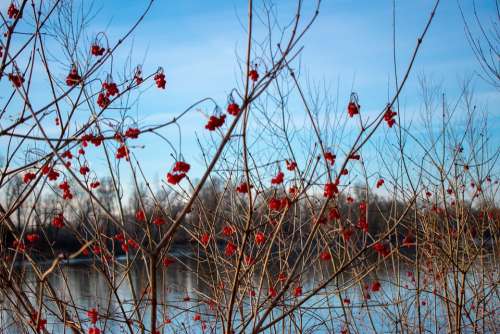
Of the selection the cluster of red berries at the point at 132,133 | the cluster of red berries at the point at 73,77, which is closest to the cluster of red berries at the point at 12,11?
the cluster of red berries at the point at 73,77

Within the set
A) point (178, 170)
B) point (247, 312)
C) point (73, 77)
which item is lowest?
point (178, 170)

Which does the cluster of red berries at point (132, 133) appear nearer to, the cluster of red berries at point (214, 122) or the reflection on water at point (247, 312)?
the cluster of red berries at point (214, 122)

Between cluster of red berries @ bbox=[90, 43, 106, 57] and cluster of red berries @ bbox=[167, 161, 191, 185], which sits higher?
cluster of red berries @ bbox=[90, 43, 106, 57]

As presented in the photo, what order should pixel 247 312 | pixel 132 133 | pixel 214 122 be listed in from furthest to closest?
pixel 247 312
pixel 132 133
pixel 214 122

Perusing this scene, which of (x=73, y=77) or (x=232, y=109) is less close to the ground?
(x=73, y=77)

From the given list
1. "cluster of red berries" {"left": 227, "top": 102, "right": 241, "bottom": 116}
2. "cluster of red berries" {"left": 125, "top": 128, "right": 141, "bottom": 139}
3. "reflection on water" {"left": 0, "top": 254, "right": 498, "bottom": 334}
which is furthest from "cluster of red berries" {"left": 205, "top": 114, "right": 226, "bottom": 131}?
"reflection on water" {"left": 0, "top": 254, "right": 498, "bottom": 334}

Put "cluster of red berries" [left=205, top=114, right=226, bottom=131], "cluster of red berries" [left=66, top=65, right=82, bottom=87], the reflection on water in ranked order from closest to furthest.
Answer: "cluster of red berries" [left=205, top=114, right=226, bottom=131]
"cluster of red berries" [left=66, top=65, right=82, bottom=87]
the reflection on water

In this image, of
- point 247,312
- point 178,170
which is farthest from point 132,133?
point 247,312

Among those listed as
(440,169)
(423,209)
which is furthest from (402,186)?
(423,209)

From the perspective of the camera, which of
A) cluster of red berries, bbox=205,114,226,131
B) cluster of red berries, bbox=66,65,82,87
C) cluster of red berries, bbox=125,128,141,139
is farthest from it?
cluster of red berries, bbox=66,65,82,87

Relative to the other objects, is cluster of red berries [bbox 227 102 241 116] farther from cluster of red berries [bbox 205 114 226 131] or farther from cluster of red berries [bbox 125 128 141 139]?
cluster of red berries [bbox 125 128 141 139]

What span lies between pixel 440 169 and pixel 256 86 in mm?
2396

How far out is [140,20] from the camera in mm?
2008

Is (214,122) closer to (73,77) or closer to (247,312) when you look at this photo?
(73,77)
